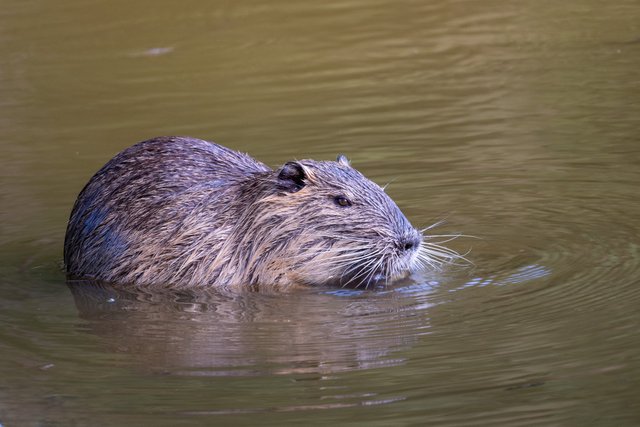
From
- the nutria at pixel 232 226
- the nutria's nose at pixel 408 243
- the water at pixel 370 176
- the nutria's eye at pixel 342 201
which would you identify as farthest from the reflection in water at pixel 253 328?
the nutria's eye at pixel 342 201

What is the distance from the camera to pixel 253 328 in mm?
5352

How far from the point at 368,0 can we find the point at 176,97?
Result: 10.5 feet

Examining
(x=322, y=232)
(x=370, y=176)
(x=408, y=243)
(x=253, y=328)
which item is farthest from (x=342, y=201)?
(x=370, y=176)

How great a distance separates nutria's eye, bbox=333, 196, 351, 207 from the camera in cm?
598

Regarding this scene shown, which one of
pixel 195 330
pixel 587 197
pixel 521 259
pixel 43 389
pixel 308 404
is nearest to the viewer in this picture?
pixel 308 404

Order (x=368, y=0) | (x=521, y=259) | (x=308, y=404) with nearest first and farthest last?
(x=308, y=404)
(x=521, y=259)
(x=368, y=0)

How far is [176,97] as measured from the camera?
10.1 metres

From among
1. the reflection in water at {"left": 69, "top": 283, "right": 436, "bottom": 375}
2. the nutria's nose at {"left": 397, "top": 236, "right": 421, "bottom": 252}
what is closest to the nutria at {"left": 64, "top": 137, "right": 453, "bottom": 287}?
the nutria's nose at {"left": 397, "top": 236, "right": 421, "bottom": 252}

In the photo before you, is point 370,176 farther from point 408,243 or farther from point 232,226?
point 408,243

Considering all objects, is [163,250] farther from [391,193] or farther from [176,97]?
[176,97]

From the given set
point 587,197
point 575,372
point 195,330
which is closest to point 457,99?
point 587,197

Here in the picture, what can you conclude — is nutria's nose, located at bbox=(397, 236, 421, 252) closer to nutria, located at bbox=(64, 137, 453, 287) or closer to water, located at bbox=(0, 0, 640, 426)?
nutria, located at bbox=(64, 137, 453, 287)

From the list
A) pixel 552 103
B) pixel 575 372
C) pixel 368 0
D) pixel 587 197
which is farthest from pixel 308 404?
pixel 368 0

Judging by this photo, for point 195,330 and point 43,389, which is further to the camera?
point 195,330
